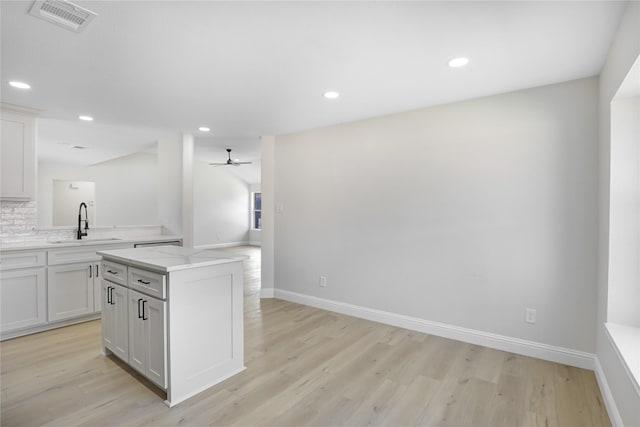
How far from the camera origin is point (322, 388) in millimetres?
2242

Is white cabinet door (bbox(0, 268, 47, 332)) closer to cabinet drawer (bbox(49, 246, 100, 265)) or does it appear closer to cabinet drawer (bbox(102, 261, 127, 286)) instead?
cabinet drawer (bbox(49, 246, 100, 265))

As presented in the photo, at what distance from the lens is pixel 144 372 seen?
220 centimetres

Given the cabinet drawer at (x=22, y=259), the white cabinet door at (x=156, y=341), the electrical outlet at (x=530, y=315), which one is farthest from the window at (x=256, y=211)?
the electrical outlet at (x=530, y=315)

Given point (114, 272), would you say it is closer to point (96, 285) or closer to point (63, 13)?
point (96, 285)

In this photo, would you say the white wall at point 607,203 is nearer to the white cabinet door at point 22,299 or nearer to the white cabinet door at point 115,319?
the white cabinet door at point 115,319

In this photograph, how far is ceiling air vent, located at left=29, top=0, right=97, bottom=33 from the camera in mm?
1629

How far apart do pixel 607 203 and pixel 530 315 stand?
1.14 meters

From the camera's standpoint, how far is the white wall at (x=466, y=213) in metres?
2.55

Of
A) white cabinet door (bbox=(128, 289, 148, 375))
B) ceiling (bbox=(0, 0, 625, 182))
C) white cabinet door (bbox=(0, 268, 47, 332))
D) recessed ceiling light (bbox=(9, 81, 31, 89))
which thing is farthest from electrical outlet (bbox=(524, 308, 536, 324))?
recessed ceiling light (bbox=(9, 81, 31, 89))

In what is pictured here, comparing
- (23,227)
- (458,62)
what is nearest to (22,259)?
(23,227)

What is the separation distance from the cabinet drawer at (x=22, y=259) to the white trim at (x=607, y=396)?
478cm

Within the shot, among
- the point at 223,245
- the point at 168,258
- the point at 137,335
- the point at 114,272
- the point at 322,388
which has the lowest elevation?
the point at 322,388

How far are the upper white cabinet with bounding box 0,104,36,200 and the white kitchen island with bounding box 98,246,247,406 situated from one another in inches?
72.8

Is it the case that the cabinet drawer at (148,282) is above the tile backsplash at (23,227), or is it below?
below
